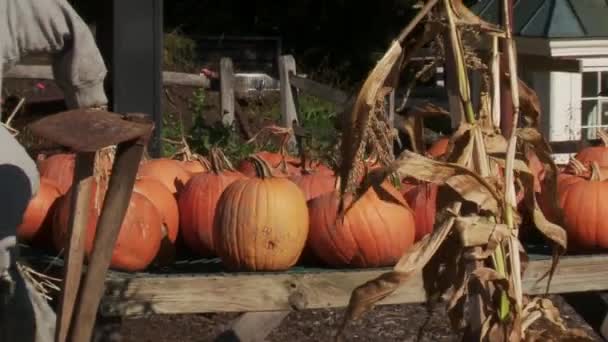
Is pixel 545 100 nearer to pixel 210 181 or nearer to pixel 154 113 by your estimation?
pixel 154 113

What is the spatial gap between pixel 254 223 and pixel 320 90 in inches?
200

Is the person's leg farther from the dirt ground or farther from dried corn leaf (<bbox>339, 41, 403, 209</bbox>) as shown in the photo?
the dirt ground

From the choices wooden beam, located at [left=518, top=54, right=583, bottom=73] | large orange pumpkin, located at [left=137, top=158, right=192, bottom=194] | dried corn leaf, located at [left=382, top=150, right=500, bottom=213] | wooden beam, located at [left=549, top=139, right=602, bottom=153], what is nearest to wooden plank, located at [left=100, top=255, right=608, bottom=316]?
large orange pumpkin, located at [left=137, top=158, right=192, bottom=194]

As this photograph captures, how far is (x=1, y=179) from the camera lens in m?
2.18

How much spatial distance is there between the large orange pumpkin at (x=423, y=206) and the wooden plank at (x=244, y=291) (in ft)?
0.92

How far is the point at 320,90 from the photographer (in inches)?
319

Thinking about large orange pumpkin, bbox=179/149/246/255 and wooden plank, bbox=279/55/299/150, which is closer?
large orange pumpkin, bbox=179/149/246/255

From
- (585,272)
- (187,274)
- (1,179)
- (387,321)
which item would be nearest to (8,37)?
(1,179)

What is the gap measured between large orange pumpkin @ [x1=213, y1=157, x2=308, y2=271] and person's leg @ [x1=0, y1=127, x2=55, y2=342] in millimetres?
581

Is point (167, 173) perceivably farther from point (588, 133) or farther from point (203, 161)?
point (588, 133)

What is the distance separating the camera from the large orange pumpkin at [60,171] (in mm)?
3580

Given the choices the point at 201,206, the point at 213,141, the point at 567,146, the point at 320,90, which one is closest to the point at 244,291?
the point at 201,206

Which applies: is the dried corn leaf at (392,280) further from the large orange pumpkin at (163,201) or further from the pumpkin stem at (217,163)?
the pumpkin stem at (217,163)

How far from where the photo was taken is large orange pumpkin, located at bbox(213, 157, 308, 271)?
3025 mm
